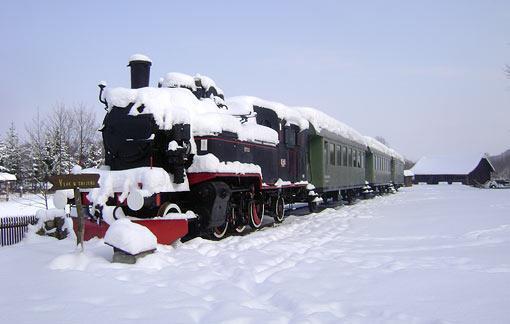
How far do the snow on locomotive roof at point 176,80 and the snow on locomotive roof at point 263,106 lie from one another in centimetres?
132

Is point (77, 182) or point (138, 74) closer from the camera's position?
point (77, 182)

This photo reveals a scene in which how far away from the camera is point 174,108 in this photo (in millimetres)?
8133

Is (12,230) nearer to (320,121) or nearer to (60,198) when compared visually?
(60,198)

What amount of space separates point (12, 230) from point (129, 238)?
25.3ft

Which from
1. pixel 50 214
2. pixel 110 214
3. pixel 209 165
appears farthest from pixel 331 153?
pixel 110 214

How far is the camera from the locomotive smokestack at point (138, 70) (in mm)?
9023

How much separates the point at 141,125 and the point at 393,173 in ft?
101

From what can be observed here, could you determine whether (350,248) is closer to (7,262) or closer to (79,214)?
(79,214)

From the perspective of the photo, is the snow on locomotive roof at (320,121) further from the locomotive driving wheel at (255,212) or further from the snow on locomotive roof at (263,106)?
the locomotive driving wheel at (255,212)

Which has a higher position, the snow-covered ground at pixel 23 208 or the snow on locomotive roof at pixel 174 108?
the snow on locomotive roof at pixel 174 108

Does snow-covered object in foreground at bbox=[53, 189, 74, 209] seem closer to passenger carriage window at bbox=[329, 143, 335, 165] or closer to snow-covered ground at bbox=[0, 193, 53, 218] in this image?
snow-covered ground at bbox=[0, 193, 53, 218]

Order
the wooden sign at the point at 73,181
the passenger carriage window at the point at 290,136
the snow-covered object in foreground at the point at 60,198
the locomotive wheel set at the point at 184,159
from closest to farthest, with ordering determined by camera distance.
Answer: the wooden sign at the point at 73,181, the locomotive wheel set at the point at 184,159, the snow-covered object in foreground at the point at 60,198, the passenger carriage window at the point at 290,136

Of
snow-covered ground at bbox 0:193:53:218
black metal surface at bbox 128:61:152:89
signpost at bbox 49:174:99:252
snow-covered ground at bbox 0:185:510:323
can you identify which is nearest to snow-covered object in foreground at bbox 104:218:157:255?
snow-covered ground at bbox 0:185:510:323

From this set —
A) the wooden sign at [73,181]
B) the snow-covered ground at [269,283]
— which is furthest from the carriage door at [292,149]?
the wooden sign at [73,181]
